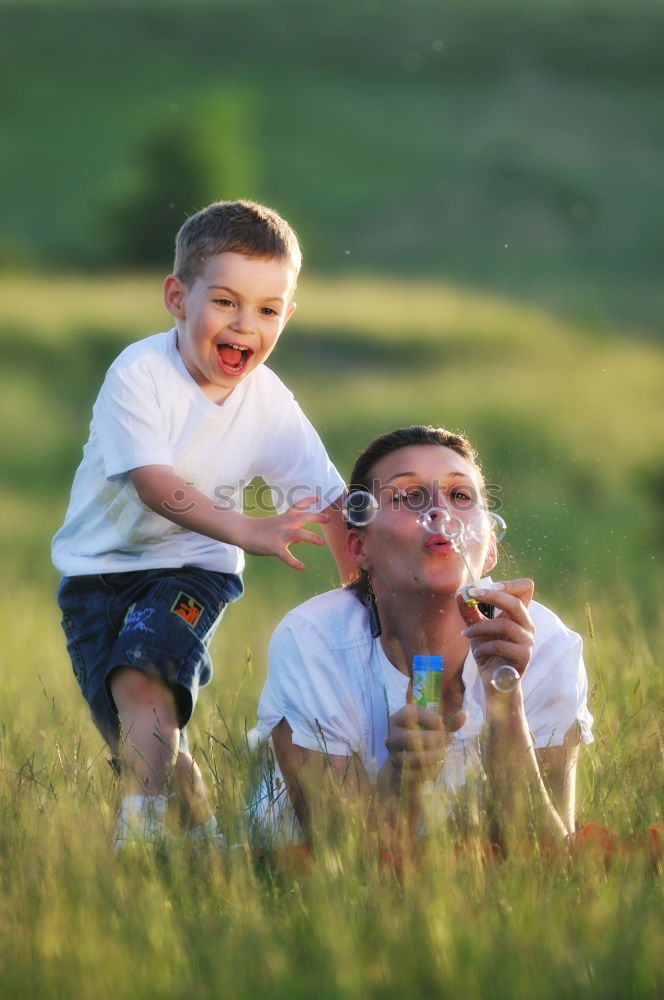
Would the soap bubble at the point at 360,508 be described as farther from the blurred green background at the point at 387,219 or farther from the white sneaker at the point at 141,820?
the blurred green background at the point at 387,219

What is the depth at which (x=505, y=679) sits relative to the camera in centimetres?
323

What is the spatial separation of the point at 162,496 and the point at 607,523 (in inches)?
730

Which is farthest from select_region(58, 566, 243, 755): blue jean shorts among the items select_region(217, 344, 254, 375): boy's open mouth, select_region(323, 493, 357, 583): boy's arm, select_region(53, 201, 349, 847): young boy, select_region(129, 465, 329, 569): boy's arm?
select_region(217, 344, 254, 375): boy's open mouth

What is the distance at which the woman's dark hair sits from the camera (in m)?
3.82

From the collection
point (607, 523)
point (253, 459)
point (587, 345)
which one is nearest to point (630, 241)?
point (587, 345)

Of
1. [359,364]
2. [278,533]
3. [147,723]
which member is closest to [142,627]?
[147,723]

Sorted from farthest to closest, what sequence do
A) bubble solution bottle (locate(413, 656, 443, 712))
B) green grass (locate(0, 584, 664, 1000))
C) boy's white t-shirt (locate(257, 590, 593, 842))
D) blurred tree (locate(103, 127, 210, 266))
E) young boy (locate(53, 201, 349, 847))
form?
blurred tree (locate(103, 127, 210, 266))
young boy (locate(53, 201, 349, 847))
boy's white t-shirt (locate(257, 590, 593, 842))
bubble solution bottle (locate(413, 656, 443, 712))
green grass (locate(0, 584, 664, 1000))

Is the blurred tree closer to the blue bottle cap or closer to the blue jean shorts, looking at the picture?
the blue jean shorts

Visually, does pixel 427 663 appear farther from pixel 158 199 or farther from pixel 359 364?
pixel 158 199

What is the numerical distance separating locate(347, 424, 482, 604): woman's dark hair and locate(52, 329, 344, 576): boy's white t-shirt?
1.37ft

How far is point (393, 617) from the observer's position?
3633mm

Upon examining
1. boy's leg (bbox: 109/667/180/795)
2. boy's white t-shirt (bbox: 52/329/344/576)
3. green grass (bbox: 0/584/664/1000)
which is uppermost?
boy's white t-shirt (bbox: 52/329/344/576)

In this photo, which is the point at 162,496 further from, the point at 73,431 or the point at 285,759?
the point at 73,431

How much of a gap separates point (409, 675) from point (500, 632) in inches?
18.2
